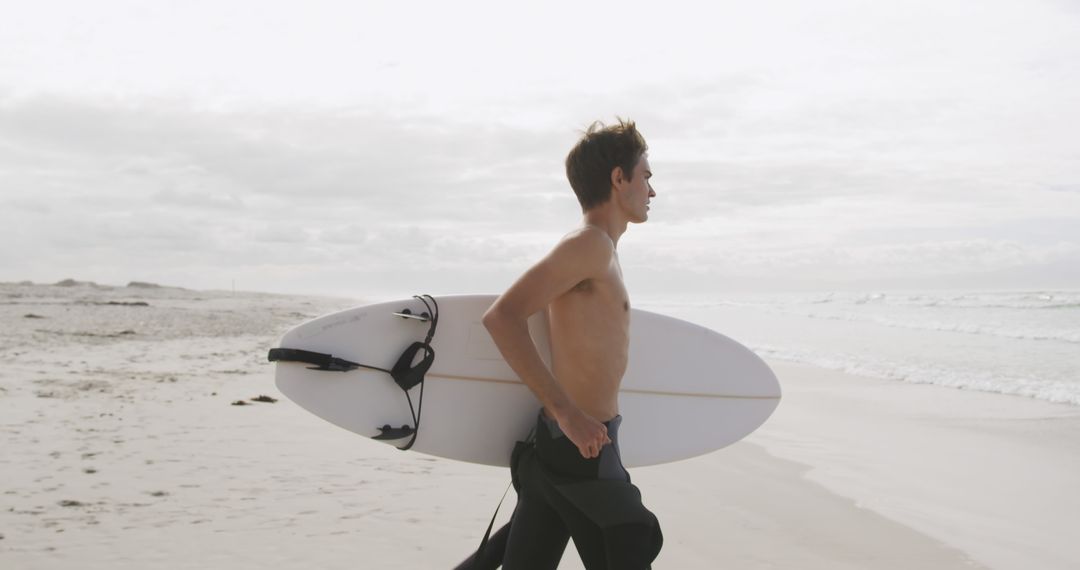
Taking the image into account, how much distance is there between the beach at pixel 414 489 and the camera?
3553 mm

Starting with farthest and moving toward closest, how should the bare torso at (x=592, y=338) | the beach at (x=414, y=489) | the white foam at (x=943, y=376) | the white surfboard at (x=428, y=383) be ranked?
1. the white foam at (x=943, y=376)
2. the beach at (x=414, y=489)
3. the white surfboard at (x=428, y=383)
4. the bare torso at (x=592, y=338)

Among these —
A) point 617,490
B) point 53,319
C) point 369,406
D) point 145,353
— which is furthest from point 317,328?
point 53,319

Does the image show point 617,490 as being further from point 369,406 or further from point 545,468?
point 369,406

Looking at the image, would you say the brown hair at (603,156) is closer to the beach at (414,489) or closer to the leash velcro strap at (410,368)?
the leash velcro strap at (410,368)

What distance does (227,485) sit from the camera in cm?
432

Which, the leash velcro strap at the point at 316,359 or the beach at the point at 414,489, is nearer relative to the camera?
the leash velcro strap at the point at 316,359

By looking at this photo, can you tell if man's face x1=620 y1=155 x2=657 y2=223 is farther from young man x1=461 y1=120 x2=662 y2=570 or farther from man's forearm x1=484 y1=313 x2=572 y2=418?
man's forearm x1=484 y1=313 x2=572 y2=418

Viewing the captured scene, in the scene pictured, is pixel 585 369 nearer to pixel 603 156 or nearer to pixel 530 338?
pixel 530 338

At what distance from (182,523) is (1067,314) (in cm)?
2163

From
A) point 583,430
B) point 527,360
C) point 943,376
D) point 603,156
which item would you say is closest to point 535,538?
point 583,430

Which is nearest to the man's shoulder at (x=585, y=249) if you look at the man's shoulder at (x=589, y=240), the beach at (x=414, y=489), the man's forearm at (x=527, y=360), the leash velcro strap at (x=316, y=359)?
the man's shoulder at (x=589, y=240)

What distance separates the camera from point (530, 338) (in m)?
1.92

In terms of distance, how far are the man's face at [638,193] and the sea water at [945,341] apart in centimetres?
777

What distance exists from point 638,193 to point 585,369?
0.48 m
